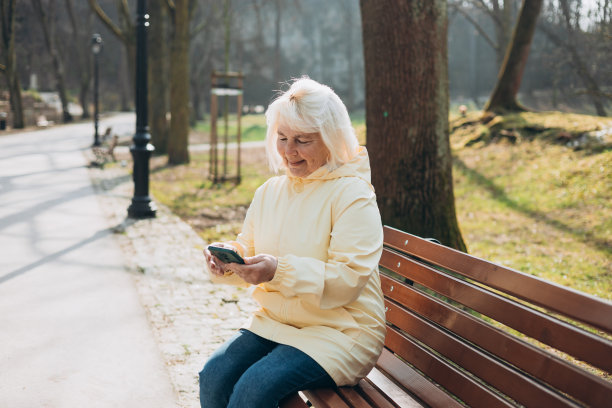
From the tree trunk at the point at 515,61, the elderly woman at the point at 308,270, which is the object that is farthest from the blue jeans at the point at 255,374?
the tree trunk at the point at 515,61

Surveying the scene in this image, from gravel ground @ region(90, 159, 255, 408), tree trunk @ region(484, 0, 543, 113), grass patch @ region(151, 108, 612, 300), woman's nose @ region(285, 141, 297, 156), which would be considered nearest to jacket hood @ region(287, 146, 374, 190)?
woman's nose @ region(285, 141, 297, 156)

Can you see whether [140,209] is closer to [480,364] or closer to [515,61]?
[480,364]

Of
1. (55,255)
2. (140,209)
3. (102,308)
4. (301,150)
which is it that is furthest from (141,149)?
(301,150)

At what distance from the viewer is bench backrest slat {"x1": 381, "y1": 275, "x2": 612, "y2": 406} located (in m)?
1.70

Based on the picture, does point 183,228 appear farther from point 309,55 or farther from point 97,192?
point 309,55

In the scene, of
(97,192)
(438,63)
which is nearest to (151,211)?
(97,192)

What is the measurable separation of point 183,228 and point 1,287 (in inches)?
124

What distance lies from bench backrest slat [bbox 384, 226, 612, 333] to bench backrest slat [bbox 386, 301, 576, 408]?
25cm

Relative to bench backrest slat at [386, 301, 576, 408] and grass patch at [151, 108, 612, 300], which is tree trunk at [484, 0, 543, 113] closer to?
grass patch at [151, 108, 612, 300]

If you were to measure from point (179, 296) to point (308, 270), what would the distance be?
3.15m

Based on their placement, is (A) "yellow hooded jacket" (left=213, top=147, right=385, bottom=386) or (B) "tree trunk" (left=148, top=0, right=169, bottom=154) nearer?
(A) "yellow hooded jacket" (left=213, top=147, right=385, bottom=386)

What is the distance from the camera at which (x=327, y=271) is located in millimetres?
2254

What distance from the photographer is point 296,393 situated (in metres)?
2.28

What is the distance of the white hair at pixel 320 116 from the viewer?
2424mm
